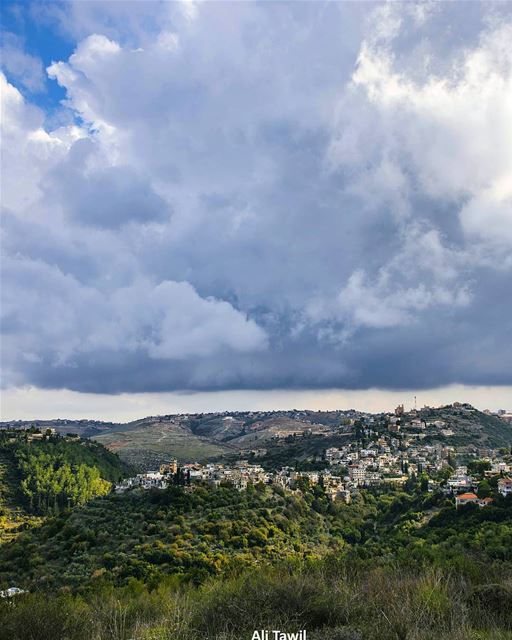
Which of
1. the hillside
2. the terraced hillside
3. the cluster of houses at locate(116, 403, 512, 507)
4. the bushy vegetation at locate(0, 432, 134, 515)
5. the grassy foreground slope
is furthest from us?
the terraced hillside

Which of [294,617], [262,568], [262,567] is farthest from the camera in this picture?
[262,567]

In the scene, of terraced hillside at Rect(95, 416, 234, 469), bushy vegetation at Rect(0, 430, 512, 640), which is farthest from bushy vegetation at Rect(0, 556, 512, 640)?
terraced hillside at Rect(95, 416, 234, 469)

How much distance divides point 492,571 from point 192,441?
616 ft

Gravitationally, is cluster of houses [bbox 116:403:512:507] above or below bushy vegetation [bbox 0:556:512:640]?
below

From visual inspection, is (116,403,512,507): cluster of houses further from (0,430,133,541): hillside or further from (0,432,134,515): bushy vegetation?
(0,430,133,541): hillside

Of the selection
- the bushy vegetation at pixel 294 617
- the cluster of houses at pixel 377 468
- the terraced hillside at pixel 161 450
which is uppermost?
the bushy vegetation at pixel 294 617

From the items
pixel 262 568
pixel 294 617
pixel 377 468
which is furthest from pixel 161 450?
pixel 294 617

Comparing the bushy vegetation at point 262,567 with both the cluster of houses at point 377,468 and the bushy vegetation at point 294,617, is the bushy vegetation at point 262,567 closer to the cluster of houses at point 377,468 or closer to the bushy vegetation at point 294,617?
the bushy vegetation at point 294,617

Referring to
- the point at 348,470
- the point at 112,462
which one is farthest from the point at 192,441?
the point at 348,470

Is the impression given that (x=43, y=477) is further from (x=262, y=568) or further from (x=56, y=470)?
(x=262, y=568)

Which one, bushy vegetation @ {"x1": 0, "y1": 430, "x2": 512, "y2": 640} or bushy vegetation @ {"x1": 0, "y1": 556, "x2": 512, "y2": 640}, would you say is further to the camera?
bushy vegetation @ {"x1": 0, "y1": 430, "x2": 512, "y2": 640}

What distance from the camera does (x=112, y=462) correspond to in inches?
4956

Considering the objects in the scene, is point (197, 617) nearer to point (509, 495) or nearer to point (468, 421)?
point (509, 495)

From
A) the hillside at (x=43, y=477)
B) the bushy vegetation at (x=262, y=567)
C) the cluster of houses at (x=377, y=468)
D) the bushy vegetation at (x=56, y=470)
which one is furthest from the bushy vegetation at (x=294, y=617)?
the bushy vegetation at (x=56, y=470)
